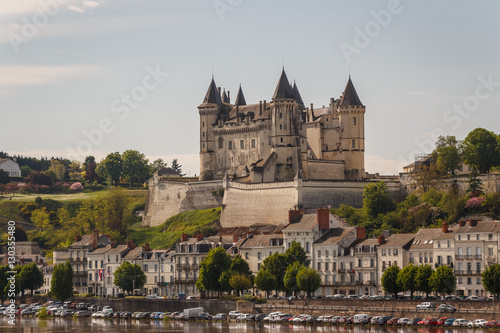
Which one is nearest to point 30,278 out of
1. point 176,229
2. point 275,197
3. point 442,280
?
point 176,229

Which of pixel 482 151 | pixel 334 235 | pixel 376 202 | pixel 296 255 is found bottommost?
pixel 296 255

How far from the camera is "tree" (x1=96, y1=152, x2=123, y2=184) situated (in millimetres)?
192375

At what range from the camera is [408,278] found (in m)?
84.0

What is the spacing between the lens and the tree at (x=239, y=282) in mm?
92744

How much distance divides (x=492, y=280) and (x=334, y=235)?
20.4m

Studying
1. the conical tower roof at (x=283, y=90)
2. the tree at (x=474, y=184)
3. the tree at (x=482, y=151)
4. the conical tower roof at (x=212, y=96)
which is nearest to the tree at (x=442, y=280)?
the tree at (x=474, y=184)

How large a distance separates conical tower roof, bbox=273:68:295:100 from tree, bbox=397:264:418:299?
2180 inches

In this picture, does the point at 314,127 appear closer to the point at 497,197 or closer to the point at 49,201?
the point at 497,197

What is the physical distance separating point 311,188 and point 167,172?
67136 mm

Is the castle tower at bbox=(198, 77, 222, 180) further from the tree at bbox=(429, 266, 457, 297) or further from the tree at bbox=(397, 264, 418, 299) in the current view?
the tree at bbox=(429, 266, 457, 297)

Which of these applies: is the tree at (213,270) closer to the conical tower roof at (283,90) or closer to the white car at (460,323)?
the white car at (460,323)

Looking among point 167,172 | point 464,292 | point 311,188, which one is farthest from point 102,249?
point 167,172

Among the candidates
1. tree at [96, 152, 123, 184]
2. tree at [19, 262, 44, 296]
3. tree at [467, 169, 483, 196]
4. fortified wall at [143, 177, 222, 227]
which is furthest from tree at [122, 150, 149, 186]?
tree at [467, 169, 483, 196]

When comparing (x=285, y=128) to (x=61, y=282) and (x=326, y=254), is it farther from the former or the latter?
(x=61, y=282)
